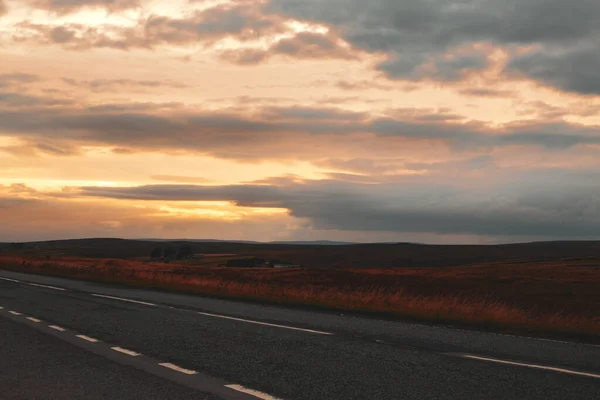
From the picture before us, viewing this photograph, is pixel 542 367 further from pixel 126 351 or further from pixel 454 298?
pixel 454 298

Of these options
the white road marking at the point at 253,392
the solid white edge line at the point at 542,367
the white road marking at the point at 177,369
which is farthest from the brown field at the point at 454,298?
the white road marking at the point at 253,392

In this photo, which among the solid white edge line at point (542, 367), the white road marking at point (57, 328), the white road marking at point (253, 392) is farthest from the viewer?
the white road marking at point (57, 328)

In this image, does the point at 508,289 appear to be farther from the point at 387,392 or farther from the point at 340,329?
the point at 387,392

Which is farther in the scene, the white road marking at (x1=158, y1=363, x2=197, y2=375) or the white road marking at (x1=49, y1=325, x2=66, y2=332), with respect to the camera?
the white road marking at (x1=49, y1=325, x2=66, y2=332)

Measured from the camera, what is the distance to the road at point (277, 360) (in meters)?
7.59

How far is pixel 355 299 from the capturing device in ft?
71.7

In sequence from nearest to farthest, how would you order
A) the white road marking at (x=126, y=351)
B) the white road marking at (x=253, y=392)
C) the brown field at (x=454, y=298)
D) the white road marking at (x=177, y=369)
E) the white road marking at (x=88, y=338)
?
the white road marking at (x=253, y=392), the white road marking at (x=177, y=369), the white road marking at (x=126, y=351), the white road marking at (x=88, y=338), the brown field at (x=454, y=298)

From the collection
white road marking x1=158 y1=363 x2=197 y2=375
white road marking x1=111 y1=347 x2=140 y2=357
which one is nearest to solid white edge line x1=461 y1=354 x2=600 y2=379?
white road marking x1=158 y1=363 x2=197 y2=375

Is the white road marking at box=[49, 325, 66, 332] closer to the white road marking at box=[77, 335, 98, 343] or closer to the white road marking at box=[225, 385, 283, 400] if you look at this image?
the white road marking at box=[77, 335, 98, 343]

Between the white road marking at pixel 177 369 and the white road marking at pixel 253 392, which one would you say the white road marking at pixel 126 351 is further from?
the white road marking at pixel 253 392

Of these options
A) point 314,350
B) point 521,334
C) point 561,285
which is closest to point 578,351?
point 521,334

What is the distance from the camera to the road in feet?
24.9

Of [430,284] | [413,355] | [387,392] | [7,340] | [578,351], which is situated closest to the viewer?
[387,392]

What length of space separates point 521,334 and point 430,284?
3599 centimetres
